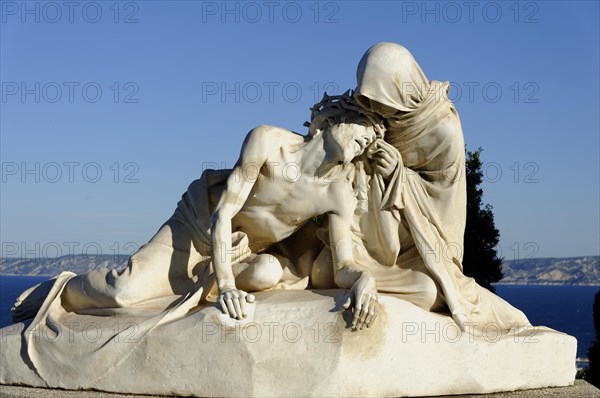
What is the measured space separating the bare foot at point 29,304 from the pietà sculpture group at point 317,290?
1 centimetres

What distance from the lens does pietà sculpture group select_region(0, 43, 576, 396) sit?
661 centimetres

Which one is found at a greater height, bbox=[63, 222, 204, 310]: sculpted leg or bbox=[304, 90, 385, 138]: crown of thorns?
bbox=[304, 90, 385, 138]: crown of thorns

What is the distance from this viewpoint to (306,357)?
6.56m

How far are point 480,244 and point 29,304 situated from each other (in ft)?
33.5

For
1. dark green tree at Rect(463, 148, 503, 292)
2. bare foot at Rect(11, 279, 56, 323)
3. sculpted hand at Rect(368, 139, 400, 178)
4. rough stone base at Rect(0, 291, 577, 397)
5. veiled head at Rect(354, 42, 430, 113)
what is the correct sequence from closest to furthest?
rough stone base at Rect(0, 291, 577, 397) < veiled head at Rect(354, 42, 430, 113) < sculpted hand at Rect(368, 139, 400, 178) < bare foot at Rect(11, 279, 56, 323) < dark green tree at Rect(463, 148, 503, 292)

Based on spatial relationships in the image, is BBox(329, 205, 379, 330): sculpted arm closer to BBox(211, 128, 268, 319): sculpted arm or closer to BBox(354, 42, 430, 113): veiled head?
BBox(211, 128, 268, 319): sculpted arm

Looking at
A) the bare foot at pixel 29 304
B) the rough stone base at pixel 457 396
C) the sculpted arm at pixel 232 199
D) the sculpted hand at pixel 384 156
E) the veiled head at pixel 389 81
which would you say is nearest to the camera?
the rough stone base at pixel 457 396

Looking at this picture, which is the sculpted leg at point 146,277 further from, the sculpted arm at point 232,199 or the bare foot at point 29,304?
the sculpted arm at point 232,199

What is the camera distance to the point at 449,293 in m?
7.18

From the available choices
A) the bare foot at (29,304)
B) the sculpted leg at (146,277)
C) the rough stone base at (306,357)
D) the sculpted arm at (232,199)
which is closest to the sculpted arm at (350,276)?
the rough stone base at (306,357)

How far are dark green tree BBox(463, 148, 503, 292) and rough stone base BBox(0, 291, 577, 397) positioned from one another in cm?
906


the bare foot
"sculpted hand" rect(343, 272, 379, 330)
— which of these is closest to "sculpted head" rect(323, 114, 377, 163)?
"sculpted hand" rect(343, 272, 379, 330)

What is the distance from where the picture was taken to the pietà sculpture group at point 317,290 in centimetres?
661

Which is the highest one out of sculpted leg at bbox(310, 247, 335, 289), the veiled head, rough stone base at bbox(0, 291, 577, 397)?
the veiled head
